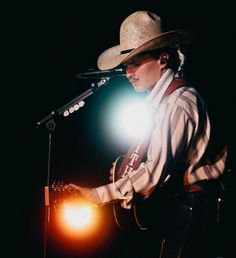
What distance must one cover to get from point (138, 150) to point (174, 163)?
1.07ft

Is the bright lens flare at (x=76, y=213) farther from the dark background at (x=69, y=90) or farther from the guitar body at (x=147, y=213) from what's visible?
the dark background at (x=69, y=90)

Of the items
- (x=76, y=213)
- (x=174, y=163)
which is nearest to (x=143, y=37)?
(x=174, y=163)

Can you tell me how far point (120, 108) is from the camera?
3.88 m

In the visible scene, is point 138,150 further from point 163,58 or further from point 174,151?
point 163,58

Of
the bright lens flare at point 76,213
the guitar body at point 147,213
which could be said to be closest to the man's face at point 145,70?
the guitar body at point 147,213

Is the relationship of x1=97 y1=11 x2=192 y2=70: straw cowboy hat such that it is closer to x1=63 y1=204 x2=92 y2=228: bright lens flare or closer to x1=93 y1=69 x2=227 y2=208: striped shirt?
x1=93 y1=69 x2=227 y2=208: striped shirt

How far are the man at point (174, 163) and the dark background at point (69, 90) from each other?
122 centimetres

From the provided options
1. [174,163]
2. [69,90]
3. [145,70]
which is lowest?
[174,163]

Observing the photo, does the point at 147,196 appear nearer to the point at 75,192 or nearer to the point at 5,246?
the point at 75,192

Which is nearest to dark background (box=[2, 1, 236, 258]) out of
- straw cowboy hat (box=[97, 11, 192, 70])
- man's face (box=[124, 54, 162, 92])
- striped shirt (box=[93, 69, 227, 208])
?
straw cowboy hat (box=[97, 11, 192, 70])

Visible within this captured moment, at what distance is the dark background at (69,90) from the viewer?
353cm

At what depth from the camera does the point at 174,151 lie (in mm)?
2176

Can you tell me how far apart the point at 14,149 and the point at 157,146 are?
183 centimetres

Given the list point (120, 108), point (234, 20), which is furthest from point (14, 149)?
point (234, 20)
